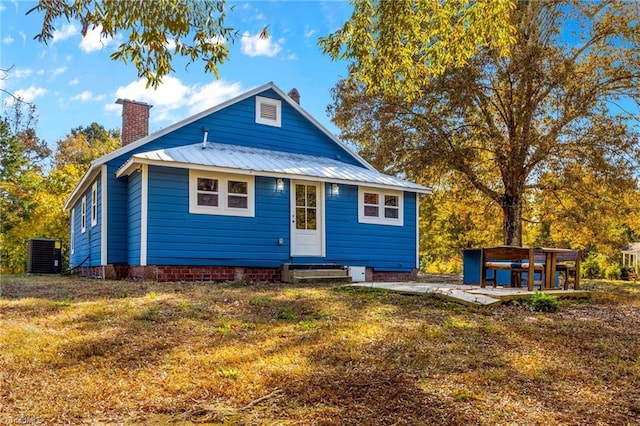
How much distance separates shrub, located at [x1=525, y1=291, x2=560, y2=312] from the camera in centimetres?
673

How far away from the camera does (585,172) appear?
1549 cm

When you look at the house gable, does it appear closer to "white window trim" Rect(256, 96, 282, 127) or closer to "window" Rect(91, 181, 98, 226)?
"white window trim" Rect(256, 96, 282, 127)

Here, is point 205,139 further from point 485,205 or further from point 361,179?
point 485,205

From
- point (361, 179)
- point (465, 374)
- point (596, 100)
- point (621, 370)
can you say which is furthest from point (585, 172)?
point (465, 374)

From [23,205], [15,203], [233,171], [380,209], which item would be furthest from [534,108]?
[15,203]

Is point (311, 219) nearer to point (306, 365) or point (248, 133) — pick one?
point (248, 133)

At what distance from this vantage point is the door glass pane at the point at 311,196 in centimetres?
1198

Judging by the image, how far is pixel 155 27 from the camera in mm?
4816

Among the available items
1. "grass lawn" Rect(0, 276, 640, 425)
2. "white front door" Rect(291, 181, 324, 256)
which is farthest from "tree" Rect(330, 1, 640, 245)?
"grass lawn" Rect(0, 276, 640, 425)

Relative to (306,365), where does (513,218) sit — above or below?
above

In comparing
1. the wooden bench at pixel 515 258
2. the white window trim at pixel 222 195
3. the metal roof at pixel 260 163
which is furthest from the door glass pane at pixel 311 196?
the wooden bench at pixel 515 258

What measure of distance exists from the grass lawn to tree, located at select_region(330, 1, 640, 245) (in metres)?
9.89

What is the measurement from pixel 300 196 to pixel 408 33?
602cm

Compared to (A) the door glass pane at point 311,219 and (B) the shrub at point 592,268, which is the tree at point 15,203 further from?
(B) the shrub at point 592,268
